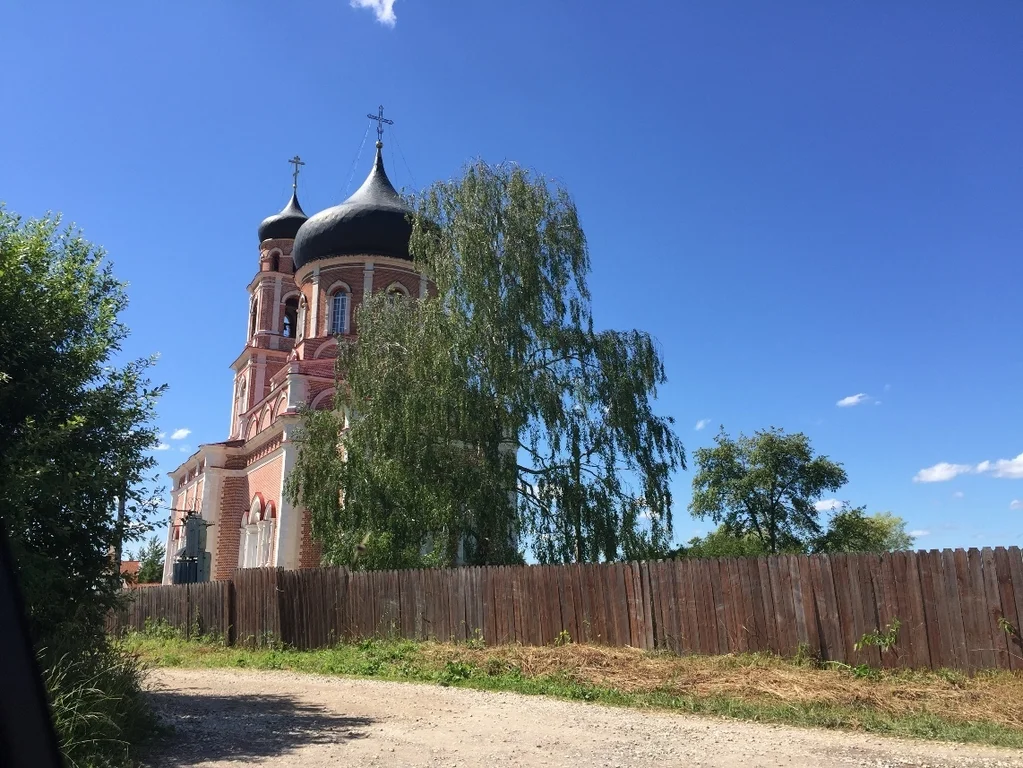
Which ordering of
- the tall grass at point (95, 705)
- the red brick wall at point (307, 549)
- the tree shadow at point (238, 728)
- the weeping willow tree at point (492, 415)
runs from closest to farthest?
the tall grass at point (95, 705) → the tree shadow at point (238, 728) → the weeping willow tree at point (492, 415) → the red brick wall at point (307, 549)

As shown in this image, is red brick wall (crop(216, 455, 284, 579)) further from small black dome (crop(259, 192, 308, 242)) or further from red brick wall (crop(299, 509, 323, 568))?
small black dome (crop(259, 192, 308, 242))

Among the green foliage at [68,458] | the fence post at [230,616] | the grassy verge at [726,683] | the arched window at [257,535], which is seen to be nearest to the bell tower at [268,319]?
the arched window at [257,535]

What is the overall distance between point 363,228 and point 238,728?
69.9ft

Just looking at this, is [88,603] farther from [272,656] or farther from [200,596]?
[200,596]

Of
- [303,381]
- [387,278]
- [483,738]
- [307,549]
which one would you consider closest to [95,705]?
[483,738]

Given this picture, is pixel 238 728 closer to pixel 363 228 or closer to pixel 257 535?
pixel 257 535

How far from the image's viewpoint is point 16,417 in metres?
8.06

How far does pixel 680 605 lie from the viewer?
11.7 metres

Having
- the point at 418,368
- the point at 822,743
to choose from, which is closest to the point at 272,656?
the point at 418,368

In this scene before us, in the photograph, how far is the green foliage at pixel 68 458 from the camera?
23.1 feet

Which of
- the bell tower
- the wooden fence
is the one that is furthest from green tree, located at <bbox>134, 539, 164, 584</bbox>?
the wooden fence

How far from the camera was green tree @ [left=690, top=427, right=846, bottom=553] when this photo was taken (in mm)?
35938

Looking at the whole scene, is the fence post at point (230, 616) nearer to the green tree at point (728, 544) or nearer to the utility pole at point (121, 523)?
the utility pole at point (121, 523)

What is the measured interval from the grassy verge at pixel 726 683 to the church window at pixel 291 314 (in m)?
23.0
